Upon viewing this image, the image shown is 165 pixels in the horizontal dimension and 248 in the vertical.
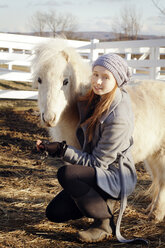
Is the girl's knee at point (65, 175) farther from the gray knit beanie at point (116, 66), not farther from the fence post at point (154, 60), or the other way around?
the fence post at point (154, 60)

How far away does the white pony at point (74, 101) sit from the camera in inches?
105

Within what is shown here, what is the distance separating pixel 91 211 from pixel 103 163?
0.38m

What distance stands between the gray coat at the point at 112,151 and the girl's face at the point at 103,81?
0.38 ft

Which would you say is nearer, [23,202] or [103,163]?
[103,163]

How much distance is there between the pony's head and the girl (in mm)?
273

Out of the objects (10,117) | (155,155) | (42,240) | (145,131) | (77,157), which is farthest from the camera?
(10,117)

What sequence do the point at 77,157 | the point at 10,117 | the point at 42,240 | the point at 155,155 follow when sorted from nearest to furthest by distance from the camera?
the point at 77,157, the point at 42,240, the point at 155,155, the point at 10,117

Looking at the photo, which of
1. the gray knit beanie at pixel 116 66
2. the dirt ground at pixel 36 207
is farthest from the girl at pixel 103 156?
the dirt ground at pixel 36 207

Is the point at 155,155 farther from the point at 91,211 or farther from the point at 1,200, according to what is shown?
the point at 1,200

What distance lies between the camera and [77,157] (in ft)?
7.98

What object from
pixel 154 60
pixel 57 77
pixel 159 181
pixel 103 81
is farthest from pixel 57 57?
pixel 154 60

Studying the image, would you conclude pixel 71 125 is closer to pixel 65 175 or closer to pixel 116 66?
pixel 65 175

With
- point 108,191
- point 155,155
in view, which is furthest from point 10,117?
point 108,191

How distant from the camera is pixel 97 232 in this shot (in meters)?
2.58
